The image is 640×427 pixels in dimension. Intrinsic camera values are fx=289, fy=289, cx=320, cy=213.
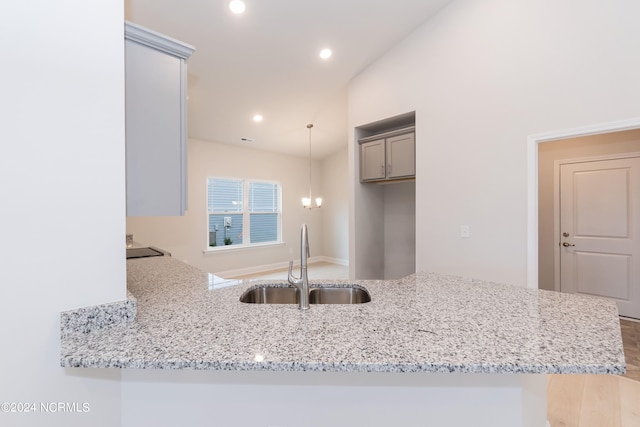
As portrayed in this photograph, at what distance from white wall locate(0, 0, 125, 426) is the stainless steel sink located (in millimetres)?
687

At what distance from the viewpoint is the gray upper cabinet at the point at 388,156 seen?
3582 millimetres

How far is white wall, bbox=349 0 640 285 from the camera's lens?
7.28 ft

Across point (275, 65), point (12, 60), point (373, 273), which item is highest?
point (275, 65)

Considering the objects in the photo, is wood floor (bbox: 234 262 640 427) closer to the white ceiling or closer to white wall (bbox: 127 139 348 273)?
the white ceiling

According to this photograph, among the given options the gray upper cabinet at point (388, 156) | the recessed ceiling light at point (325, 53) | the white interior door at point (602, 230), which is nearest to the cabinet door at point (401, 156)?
the gray upper cabinet at point (388, 156)

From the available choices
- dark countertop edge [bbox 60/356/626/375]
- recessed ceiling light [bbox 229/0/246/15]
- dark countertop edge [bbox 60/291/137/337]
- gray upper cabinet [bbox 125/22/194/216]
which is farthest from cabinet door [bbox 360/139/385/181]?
dark countertop edge [bbox 60/291/137/337]

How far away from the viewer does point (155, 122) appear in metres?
1.17

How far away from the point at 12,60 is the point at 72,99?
16 cm

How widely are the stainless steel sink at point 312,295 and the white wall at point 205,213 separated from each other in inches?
166

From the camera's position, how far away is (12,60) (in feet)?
2.87

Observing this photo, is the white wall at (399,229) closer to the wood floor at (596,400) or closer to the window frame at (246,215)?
the wood floor at (596,400)

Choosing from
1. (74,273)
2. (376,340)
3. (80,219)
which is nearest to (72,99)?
(80,219)

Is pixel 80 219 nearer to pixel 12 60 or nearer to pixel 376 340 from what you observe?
pixel 12 60

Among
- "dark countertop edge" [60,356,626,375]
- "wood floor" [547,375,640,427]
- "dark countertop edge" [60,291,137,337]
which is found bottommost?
"wood floor" [547,375,640,427]
